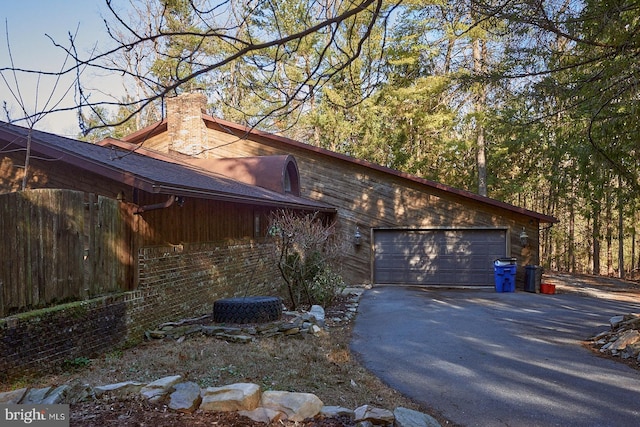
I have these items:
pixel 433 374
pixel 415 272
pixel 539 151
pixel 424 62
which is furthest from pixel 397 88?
pixel 433 374

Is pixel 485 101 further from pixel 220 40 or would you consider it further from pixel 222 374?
pixel 222 374

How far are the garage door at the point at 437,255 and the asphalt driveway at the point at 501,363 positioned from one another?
165 inches

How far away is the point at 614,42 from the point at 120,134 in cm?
2887

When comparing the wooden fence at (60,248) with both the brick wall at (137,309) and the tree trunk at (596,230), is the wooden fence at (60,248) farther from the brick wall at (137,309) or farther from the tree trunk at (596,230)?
the tree trunk at (596,230)

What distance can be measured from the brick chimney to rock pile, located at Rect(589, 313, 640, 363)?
13.4 metres

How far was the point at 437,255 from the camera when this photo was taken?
15609 millimetres

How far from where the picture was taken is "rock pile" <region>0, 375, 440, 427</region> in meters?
3.54

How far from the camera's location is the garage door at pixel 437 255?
15.2m

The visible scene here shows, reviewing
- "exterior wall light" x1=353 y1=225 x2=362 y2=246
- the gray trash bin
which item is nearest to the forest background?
the gray trash bin

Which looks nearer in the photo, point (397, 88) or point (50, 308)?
point (50, 308)

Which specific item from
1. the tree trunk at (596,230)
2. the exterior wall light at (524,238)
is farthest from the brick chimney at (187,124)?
the tree trunk at (596,230)

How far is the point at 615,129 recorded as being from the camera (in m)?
8.56

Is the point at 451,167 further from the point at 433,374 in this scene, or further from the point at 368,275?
the point at 433,374

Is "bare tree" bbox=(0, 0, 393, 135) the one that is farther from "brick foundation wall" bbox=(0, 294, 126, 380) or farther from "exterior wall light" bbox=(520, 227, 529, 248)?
"exterior wall light" bbox=(520, 227, 529, 248)
